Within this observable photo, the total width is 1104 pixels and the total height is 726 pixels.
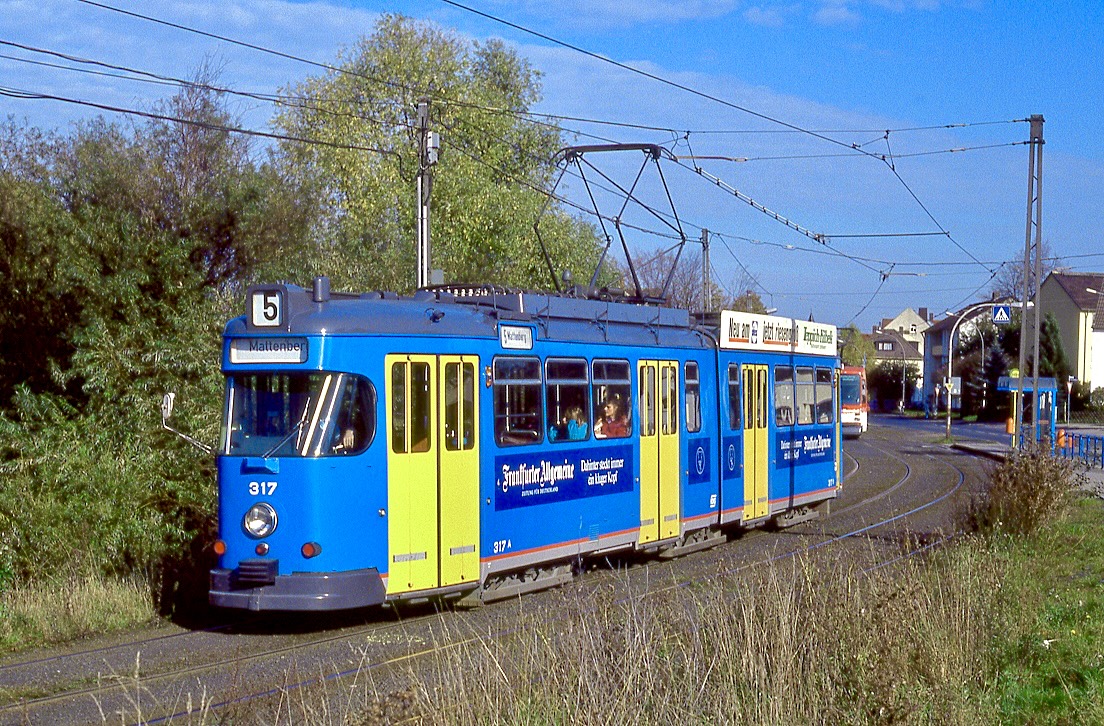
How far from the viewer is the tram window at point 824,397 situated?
20969 millimetres

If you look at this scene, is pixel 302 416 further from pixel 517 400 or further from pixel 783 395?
pixel 783 395

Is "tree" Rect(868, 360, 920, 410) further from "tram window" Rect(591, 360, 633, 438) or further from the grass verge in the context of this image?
the grass verge

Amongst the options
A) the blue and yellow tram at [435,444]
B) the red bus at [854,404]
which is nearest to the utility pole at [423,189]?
the blue and yellow tram at [435,444]

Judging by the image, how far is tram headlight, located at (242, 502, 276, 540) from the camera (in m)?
10.8

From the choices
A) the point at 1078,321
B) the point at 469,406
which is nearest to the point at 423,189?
the point at 469,406

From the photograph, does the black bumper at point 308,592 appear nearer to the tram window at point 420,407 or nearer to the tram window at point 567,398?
the tram window at point 420,407

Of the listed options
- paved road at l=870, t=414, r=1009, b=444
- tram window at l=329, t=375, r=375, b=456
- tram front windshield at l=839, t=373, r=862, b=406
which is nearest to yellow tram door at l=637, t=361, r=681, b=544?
tram window at l=329, t=375, r=375, b=456

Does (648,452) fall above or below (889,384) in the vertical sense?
below

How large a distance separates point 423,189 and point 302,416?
802cm

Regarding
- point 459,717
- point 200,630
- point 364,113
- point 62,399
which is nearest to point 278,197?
point 62,399

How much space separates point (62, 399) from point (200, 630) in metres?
6.01

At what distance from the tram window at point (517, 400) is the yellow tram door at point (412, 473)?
94 cm

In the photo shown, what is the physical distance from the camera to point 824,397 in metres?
21.3

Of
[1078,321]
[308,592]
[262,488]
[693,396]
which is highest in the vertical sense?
[1078,321]
